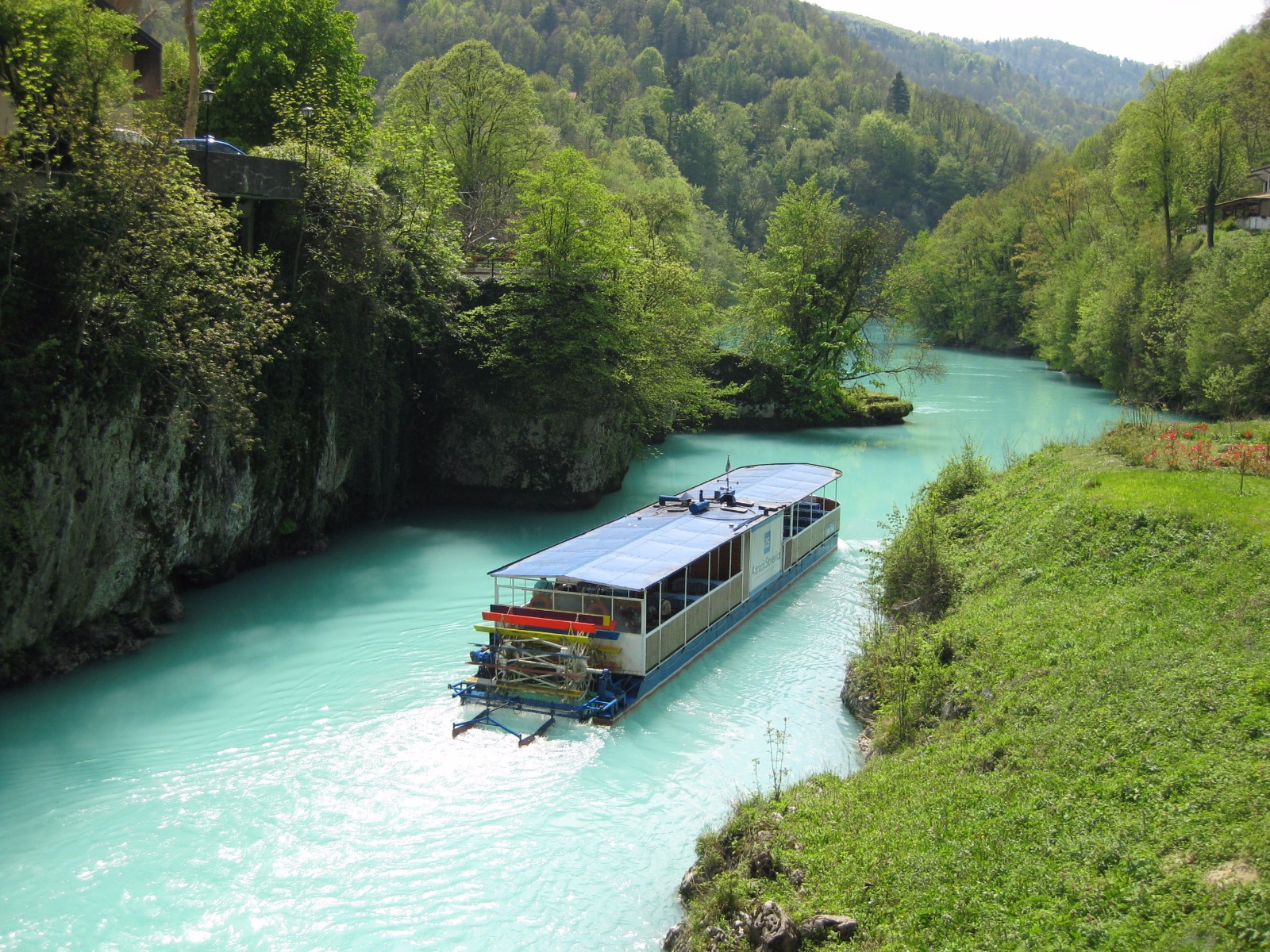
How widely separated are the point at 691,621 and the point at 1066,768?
9.93m

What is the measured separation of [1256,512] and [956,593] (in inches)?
194

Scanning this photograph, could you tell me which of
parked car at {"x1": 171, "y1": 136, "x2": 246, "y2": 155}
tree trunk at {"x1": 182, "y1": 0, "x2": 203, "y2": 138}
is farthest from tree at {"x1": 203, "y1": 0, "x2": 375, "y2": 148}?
parked car at {"x1": 171, "y1": 136, "x2": 246, "y2": 155}

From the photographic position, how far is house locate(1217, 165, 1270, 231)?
5819 centimetres

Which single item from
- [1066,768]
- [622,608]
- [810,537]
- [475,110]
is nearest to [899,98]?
[475,110]

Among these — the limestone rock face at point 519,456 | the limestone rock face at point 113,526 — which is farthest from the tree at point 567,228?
the limestone rock face at point 113,526

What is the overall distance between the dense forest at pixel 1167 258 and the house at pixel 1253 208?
0.51 meters

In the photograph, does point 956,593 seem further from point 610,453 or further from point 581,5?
point 581,5

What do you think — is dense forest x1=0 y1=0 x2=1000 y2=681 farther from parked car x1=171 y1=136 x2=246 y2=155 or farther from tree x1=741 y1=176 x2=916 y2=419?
parked car x1=171 y1=136 x2=246 y2=155

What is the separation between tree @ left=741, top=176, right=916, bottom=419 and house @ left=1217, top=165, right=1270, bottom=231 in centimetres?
2198

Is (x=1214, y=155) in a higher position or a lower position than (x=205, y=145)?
higher

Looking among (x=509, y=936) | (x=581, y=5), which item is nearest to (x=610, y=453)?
(x=509, y=936)

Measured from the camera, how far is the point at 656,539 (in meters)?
21.4

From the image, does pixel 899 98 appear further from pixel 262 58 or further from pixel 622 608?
pixel 622 608

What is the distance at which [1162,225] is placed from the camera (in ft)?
198
